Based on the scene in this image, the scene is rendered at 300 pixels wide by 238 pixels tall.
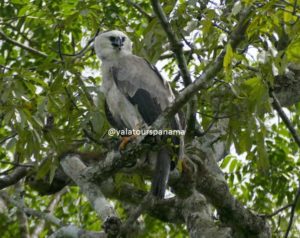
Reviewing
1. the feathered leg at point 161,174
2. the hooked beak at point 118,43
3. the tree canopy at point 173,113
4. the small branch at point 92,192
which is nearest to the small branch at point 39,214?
the tree canopy at point 173,113

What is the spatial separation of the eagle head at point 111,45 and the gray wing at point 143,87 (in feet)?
0.69

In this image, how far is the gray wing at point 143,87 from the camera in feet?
16.6

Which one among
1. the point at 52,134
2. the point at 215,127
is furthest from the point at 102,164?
the point at 215,127

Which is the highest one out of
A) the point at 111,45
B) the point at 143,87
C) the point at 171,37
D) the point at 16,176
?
the point at 111,45

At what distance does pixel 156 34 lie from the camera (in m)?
4.15

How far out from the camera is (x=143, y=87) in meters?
5.27

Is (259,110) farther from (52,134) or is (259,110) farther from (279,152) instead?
(279,152)

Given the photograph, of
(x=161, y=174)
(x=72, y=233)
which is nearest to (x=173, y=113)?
(x=161, y=174)

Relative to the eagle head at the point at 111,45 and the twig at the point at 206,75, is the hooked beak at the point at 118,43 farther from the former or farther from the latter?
the twig at the point at 206,75

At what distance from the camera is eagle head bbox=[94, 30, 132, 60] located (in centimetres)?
578

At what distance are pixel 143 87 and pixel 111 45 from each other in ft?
2.34

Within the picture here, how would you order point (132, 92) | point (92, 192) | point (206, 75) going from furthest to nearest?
point (132, 92) → point (92, 192) → point (206, 75)

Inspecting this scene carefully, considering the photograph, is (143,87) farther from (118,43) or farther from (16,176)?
(16,176)

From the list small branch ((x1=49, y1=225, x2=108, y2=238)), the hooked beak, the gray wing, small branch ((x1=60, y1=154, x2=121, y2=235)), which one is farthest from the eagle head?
small branch ((x1=49, y1=225, x2=108, y2=238))
